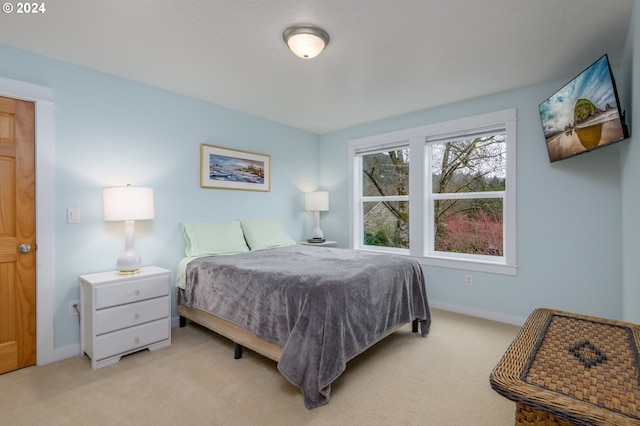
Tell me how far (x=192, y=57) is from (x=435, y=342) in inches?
126

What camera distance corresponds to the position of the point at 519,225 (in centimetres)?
309

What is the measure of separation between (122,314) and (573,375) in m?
2.77

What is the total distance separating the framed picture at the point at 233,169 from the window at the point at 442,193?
4.37 feet

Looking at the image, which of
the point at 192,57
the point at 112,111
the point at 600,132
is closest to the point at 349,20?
the point at 192,57

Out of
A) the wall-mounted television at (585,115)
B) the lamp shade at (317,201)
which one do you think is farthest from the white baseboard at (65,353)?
the wall-mounted television at (585,115)

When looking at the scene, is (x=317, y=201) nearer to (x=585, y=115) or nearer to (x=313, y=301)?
(x=313, y=301)

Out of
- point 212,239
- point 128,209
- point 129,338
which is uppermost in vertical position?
point 128,209

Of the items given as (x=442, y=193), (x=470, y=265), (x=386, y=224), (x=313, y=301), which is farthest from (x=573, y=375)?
(x=386, y=224)

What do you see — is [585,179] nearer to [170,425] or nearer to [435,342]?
[435,342]

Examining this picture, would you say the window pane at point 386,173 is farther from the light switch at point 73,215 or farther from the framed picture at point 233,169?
the light switch at point 73,215

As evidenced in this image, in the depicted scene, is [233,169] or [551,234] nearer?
[551,234]

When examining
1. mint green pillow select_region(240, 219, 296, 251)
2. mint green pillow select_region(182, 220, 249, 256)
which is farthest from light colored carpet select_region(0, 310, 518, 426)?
mint green pillow select_region(240, 219, 296, 251)

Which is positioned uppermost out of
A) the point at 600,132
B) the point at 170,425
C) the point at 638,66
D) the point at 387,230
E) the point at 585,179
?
the point at 638,66

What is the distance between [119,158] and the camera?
280cm
